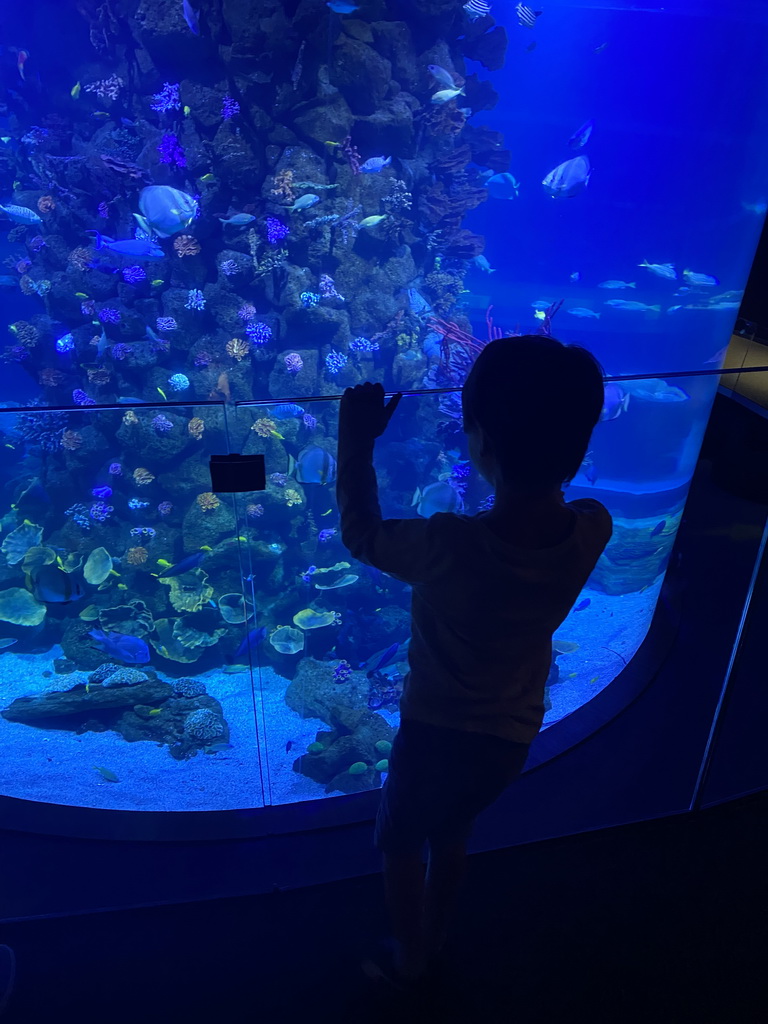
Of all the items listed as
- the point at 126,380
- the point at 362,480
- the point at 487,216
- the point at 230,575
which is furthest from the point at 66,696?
the point at 487,216

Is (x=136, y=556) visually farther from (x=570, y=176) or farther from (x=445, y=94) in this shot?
(x=445, y=94)

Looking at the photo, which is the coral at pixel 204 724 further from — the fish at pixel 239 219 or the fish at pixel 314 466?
the fish at pixel 239 219

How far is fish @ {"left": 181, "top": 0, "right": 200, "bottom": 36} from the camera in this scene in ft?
17.9

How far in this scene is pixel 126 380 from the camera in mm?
6609

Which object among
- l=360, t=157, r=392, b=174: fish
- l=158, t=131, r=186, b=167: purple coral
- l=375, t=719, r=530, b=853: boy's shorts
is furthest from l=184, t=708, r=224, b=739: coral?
l=158, t=131, r=186, b=167: purple coral

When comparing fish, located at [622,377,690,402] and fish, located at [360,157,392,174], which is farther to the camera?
fish, located at [622,377,690,402]

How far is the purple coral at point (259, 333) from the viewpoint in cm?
650

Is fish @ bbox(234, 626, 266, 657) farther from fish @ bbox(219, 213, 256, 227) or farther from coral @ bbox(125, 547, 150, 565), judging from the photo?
fish @ bbox(219, 213, 256, 227)

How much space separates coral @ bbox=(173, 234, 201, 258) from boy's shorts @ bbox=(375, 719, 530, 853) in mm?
6899

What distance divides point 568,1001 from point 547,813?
498 mm

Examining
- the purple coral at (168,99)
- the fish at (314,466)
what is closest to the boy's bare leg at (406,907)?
the fish at (314,466)

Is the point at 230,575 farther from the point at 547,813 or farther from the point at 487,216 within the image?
the point at 487,216

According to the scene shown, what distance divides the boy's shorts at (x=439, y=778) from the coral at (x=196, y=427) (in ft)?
17.7

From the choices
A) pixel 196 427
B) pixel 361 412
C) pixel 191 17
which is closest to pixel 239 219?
pixel 191 17
